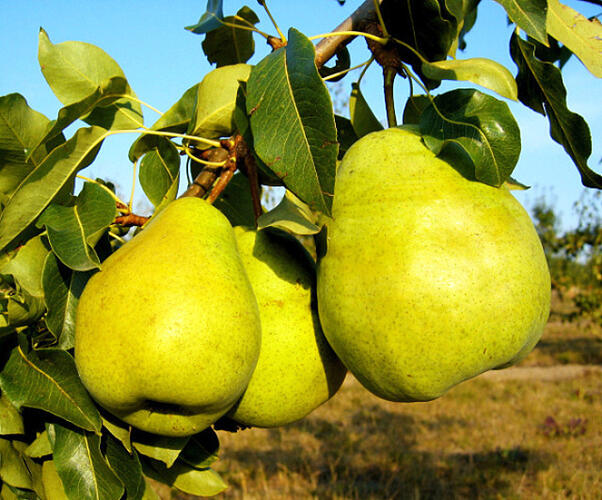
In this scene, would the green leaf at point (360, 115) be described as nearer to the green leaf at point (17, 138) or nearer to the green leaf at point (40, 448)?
the green leaf at point (17, 138)

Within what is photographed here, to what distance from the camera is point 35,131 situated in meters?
1.14

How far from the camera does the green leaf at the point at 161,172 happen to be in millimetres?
1250

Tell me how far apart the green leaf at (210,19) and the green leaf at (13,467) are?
878 millimetres

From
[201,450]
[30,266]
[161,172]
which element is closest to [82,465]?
[201,450]

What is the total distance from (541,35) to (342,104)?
10.6 m

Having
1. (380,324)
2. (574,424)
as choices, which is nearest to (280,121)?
(380,324)

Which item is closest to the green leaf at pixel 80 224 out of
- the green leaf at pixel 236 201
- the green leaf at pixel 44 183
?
the green leaf at pixel 44 183

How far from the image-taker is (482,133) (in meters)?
1.01

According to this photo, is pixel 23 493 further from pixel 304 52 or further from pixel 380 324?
pixel 304 52

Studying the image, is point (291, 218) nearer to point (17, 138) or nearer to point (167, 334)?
point (167, 334)

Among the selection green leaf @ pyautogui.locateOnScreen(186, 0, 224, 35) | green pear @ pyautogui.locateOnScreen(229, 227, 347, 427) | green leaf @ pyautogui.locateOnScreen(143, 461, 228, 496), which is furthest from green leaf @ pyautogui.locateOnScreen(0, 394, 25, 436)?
green leaf @ pyautogui.locateOnScreen(186, 0, 224, 35)

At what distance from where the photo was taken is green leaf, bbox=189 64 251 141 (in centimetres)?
121

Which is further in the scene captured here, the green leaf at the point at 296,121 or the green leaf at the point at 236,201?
the green leaf at the point at 236,201

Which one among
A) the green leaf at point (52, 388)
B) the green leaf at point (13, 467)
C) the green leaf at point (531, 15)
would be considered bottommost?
the green leaf at point (13, 467)
